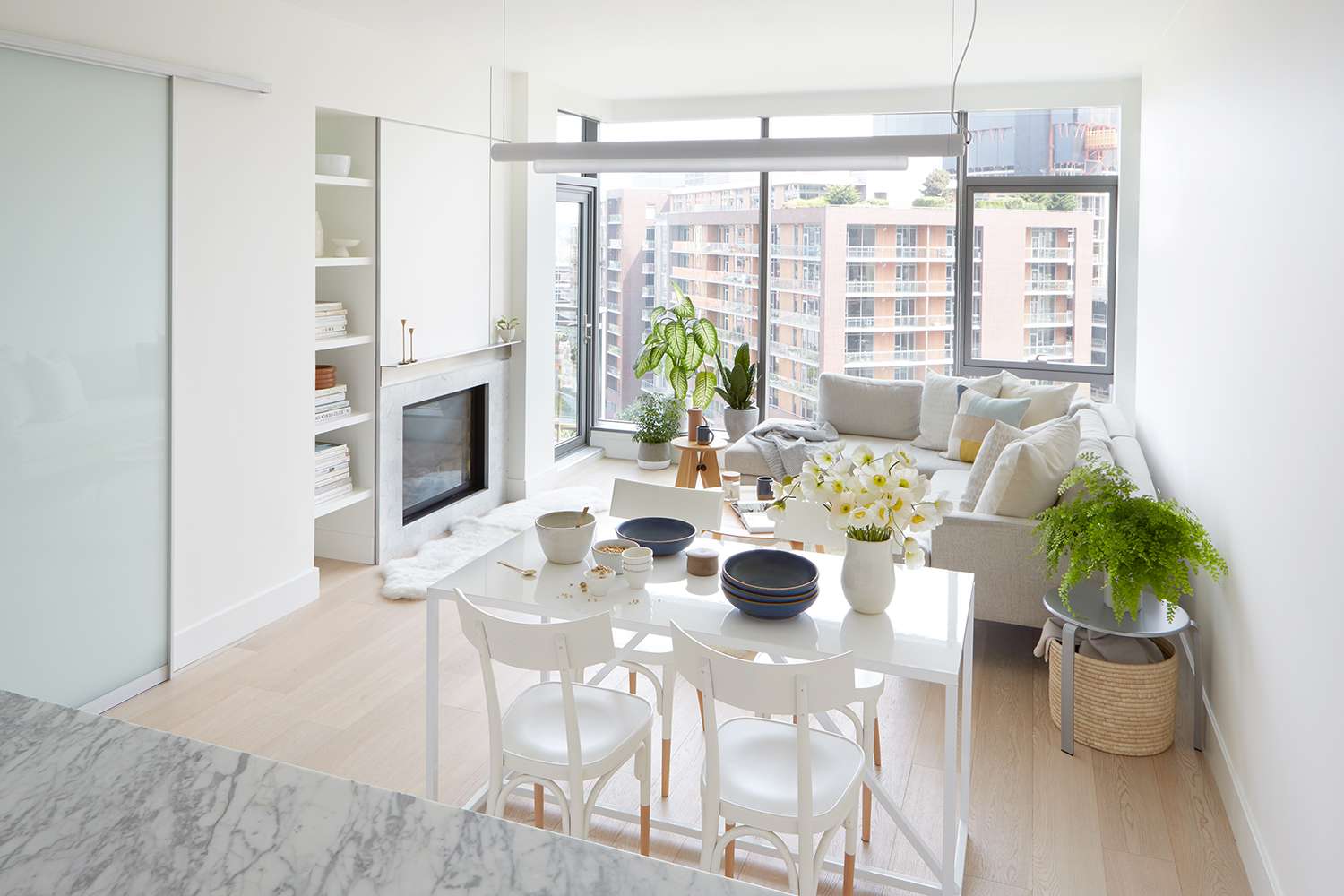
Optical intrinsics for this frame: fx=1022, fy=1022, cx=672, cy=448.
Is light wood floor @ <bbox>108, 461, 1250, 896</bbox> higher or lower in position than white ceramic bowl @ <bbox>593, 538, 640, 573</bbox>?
lower

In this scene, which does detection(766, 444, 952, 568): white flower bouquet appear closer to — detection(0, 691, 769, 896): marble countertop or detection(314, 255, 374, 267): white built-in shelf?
detection(0, 691, 769, 896): marble countertop

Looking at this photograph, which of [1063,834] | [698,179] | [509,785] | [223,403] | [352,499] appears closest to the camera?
[509,785]

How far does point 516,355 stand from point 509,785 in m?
4.26

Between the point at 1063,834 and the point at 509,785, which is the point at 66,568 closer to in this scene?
the point at 509,785

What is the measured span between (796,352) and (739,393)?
0.68 meters

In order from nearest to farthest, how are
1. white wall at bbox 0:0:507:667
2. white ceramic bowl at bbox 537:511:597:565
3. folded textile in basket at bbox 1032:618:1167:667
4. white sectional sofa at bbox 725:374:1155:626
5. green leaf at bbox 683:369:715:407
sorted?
white ceramic bowl at bbox 537:511:597:565 → folded textile in basket at bbox 1032:618:1167:667 → white wall at bbox 0:0:507:667 → white sectional sofa at bbox 725:374:1155:626 → green leaf at bbox 683:369:715:407

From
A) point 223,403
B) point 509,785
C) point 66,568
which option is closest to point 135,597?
point 66,568

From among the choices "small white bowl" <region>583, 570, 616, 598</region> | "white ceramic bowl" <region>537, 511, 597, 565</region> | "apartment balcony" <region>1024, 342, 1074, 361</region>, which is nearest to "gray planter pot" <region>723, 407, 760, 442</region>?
"apartment balcony" <region>1024, 342, 1074, 361</region>

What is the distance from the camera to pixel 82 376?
3311mm

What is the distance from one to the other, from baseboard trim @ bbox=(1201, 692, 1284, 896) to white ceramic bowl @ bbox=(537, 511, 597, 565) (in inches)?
73.7

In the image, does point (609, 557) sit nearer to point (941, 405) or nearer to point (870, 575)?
point (870, 575)

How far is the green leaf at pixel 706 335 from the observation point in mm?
7277

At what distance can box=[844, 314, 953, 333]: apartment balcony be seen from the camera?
23.1 feet

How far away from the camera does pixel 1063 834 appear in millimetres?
2797
